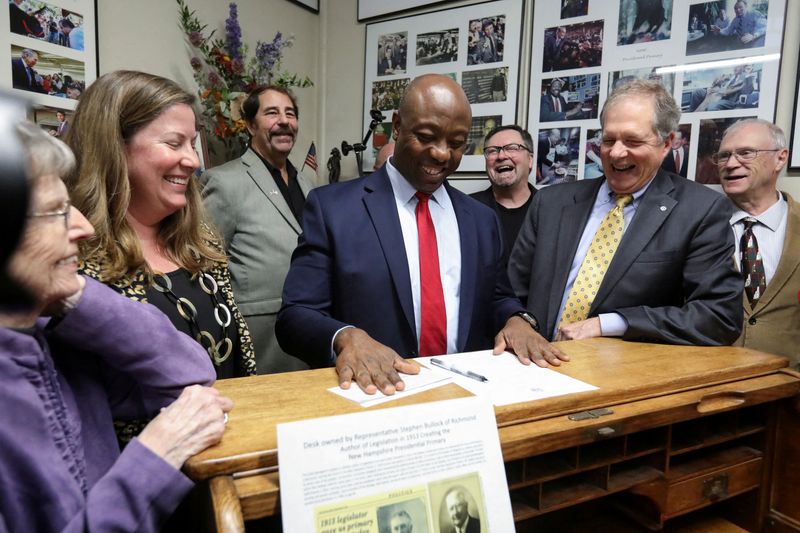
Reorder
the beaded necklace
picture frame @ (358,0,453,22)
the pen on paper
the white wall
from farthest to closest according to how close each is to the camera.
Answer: picture frame @ (358,0,453,22) → the white wall → the beaded necklace → the pen on paper

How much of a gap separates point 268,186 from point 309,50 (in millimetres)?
2324

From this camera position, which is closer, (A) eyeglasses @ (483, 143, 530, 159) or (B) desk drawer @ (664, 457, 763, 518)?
(B) desk drawer @ (664, 457, 763, 518)

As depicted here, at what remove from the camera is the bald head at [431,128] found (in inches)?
59.9

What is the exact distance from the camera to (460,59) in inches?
156

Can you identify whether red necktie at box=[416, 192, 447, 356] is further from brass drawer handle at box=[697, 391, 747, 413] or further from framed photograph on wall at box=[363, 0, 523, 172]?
framed photograph on wall at box=[363, 0, 523, 172]

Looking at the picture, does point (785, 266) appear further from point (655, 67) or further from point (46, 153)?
point (46, 153)

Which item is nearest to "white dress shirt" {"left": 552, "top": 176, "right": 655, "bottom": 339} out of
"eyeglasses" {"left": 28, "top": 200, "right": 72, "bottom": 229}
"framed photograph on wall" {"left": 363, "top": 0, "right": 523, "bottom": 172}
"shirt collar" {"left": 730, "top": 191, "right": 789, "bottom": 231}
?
"shirt collar" {"left": 730, "top": 191, "right": 789, "bottom": 231}

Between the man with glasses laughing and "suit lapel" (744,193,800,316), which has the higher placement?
the man with glasses laughing

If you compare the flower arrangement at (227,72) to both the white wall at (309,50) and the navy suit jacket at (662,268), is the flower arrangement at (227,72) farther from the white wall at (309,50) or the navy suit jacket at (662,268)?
the navy suit jacket at (662,268)

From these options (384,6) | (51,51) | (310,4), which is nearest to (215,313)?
(51,51)

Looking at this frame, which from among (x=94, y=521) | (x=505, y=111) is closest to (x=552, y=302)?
(x=94, y=521)

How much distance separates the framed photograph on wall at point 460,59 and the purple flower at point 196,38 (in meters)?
1.39

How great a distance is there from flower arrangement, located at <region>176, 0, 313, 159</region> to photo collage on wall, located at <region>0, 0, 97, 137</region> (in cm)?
71

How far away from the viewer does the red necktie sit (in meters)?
1.57
